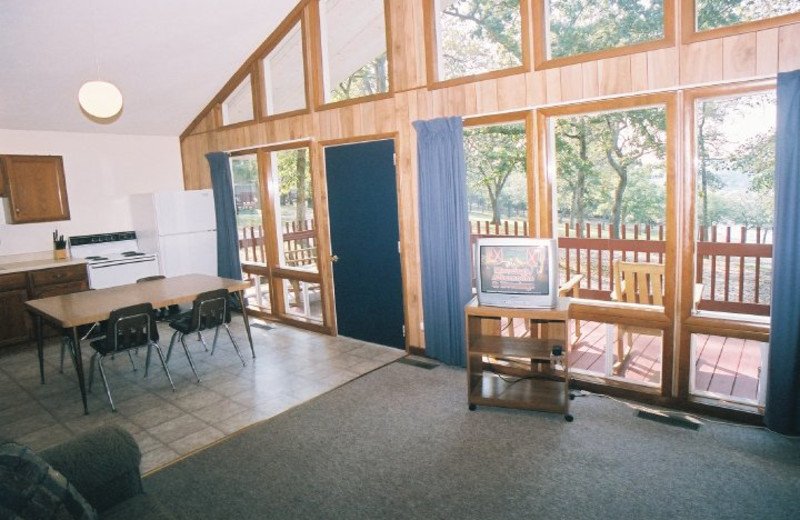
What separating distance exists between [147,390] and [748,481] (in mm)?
4171

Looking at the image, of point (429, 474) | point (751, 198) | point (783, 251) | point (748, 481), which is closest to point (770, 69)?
point (751, 198)

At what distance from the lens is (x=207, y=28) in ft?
15.9

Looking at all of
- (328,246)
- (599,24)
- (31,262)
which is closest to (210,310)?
(328,246)

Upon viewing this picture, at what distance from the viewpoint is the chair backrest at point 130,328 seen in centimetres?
374

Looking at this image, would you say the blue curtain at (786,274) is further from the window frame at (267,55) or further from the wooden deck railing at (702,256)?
the window frame at (267,55)

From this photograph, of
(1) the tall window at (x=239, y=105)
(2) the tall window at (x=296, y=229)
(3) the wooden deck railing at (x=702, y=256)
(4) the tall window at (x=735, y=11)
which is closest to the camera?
(4) the tall window at (x=735, y=11)

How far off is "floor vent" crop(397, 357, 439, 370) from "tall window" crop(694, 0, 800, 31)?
3069 millimetres

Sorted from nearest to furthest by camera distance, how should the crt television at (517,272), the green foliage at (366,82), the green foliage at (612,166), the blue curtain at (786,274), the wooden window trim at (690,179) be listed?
the blue curtain at (786,274) → the wooden window trim at (690,179) → the crt television at (517,272) → the green foliage at (612,166) → the green foliage at (366,82)

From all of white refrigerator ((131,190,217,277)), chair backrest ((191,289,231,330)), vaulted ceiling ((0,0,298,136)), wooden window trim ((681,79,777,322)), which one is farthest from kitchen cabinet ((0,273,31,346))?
wooden window trim ((681,79,777,322))

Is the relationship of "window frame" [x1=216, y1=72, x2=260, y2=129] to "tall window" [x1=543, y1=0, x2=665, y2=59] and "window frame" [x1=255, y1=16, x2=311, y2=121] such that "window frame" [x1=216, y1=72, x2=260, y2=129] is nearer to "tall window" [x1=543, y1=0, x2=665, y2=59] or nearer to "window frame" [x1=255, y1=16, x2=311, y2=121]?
"window frame" [x1=255, y1=16, x2=311, y2=121]

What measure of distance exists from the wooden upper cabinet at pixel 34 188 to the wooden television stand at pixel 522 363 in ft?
16.7

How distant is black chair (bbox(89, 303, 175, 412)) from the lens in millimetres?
3742

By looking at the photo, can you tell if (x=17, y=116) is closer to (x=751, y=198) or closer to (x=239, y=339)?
(x=239, y=339)

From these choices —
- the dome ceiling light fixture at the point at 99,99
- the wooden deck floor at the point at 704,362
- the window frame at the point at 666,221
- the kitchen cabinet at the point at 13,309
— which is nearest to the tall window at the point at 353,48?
the window frame at the point at 666,221
